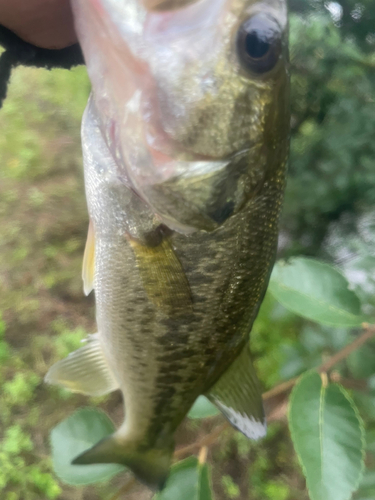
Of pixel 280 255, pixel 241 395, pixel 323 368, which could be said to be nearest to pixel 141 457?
pixel 241 395

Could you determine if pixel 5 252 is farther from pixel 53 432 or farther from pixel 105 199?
pixel 105 199

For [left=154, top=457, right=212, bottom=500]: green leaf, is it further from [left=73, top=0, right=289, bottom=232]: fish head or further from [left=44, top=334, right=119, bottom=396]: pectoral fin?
[left=73, top=0, right=289, bottom=232]: fish head

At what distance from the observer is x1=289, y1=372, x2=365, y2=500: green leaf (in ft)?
1.99

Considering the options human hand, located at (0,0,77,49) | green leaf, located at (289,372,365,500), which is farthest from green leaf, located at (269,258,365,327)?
human hand, located at (0,0,77,49)

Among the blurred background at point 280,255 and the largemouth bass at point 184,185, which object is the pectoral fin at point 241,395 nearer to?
the largemouth bass at point 184,185

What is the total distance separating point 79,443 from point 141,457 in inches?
6.6

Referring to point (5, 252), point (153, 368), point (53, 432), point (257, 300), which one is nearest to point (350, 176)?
point (257, 300)

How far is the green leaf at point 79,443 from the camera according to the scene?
2.59 ft

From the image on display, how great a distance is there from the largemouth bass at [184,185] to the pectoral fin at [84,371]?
0.09 metres

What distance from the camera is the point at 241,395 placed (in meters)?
0.65

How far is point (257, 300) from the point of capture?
56 centimetres

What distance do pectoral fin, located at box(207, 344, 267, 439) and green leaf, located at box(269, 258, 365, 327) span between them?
0.20m

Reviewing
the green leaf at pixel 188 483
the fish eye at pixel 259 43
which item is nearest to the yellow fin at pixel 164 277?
the fish eye at pixel 259 43

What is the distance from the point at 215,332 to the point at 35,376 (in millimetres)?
1118
